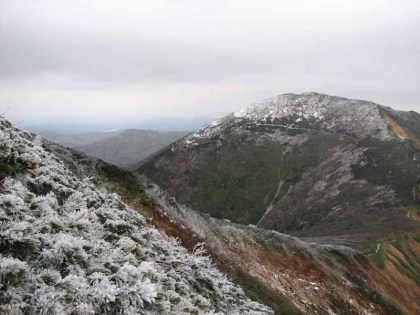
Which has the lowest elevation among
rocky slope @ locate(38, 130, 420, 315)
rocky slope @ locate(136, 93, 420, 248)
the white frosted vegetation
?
rocky slope @ locate(136, 93, 420, 248)

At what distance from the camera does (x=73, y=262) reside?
709cm

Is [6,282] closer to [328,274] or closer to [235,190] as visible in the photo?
[328,274]

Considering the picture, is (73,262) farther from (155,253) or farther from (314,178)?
(314,178)

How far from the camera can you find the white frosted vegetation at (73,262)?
6.04 m

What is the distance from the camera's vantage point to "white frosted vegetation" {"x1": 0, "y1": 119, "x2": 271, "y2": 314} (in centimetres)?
604

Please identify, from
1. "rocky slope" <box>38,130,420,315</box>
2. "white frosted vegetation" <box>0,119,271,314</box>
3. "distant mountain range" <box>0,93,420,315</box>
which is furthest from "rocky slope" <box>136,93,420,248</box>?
"white frosted vegetation" <box>0,119,271,314</box>

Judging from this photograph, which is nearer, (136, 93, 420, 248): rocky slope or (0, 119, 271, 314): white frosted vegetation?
(0, 119, 271, 314): white frosted vegetation

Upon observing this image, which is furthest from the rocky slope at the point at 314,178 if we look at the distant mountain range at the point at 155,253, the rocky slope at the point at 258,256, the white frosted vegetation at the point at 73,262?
the white frosted vegetation at the point at 73,262

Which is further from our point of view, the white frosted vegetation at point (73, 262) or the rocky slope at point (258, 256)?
the rocky slope at point (258, 256)

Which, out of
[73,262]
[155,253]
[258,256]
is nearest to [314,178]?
[258,256]

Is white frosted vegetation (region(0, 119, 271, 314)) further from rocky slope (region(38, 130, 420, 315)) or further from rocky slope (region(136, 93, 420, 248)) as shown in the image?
rocky slope (region(136, 93, 420, 248))

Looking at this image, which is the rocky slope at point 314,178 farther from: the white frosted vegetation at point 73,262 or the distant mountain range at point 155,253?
the white frosted vegetation at point 73,262

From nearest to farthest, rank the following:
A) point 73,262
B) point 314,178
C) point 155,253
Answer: point 73,262 → point 155,253 → point 314,178

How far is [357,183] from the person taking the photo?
147625mm
